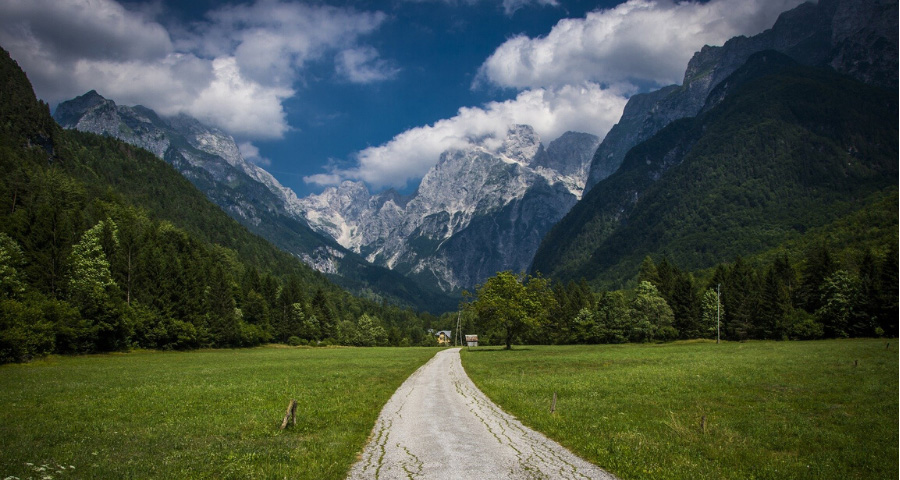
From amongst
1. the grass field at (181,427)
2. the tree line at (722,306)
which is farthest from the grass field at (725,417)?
the tree line at (722,306)

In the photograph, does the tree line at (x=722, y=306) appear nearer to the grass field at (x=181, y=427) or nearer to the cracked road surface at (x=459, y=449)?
the grass field at (x=181, y=427)

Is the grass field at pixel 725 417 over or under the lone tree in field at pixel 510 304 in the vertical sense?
under

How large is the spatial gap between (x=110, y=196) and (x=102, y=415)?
140882mm

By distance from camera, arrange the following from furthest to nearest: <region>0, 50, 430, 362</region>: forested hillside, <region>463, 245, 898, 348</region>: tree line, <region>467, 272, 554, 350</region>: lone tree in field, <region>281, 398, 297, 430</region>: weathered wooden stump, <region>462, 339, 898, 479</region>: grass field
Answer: <region>463, 245, 898, 348</region>: tree line < <region>467, 272, 554, 350</region>: lone tree in field < <region>0, 50, 430, 362</region>: forested hillside < <region>281, 398, 297, 430</region>: weathered wooden stump < <region>462, 339, 898, 479</region>: grass field

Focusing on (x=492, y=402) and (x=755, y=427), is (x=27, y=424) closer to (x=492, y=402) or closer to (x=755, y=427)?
(x=492, y=402)

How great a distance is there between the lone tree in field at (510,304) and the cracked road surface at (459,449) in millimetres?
49859

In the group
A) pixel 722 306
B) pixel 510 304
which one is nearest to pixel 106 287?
pixel 510 304

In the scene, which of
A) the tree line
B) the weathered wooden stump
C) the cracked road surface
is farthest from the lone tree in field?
the weathered wooden stump

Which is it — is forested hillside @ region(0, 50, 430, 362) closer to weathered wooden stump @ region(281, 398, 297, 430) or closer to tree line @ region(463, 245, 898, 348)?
weathered wooden stump @ region(281, 398, 297, 430)

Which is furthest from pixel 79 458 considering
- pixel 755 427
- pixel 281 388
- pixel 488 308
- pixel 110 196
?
pixel 110 196

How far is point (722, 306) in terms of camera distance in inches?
3656

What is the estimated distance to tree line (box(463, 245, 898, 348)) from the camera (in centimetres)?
7206

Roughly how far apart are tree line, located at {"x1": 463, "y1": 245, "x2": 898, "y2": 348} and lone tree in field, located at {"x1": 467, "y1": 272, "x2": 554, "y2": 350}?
171mm

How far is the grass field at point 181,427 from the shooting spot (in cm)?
1137
